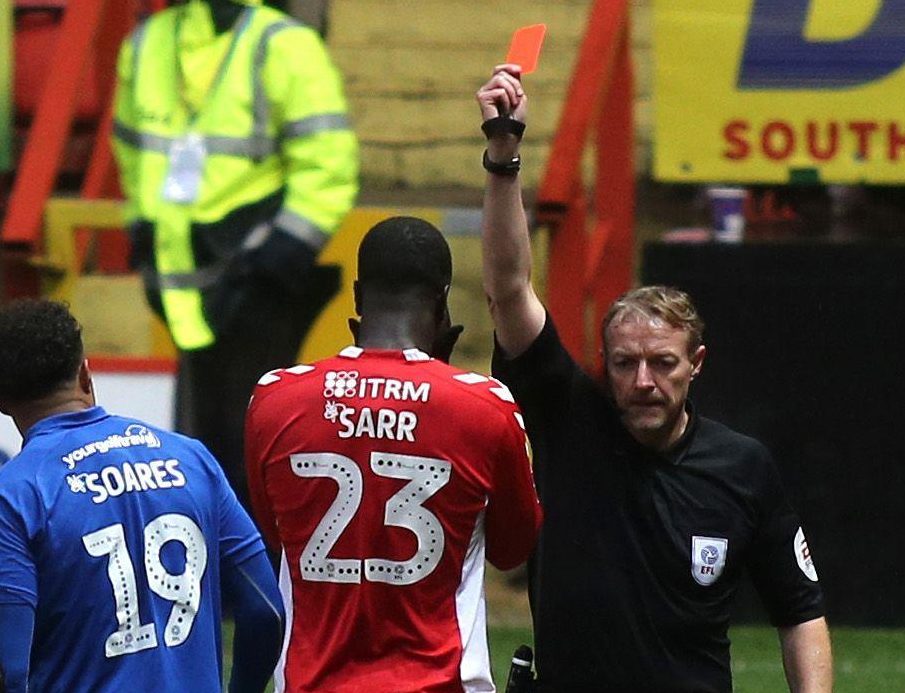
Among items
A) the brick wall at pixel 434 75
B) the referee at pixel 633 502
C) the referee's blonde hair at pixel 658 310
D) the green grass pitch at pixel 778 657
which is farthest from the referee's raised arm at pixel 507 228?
the brick wall at pixel 434 75

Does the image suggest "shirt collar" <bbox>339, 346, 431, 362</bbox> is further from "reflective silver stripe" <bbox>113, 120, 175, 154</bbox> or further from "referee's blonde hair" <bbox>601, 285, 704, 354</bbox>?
"reflective silver stripe" <bbox>113, 120, 175, 154</bbox>

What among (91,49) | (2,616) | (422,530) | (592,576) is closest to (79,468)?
(2,616)

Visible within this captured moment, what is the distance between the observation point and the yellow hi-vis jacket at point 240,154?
8.45 metres

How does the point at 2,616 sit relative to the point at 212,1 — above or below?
below

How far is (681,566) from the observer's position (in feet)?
14.3

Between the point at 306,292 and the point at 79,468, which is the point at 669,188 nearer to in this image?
the point at 306,292

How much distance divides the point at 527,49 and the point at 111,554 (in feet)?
4.33

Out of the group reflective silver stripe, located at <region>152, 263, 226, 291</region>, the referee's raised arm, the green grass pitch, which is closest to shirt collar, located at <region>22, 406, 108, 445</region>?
the referee's raised arm

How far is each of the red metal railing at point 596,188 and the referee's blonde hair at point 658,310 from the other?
4239mm

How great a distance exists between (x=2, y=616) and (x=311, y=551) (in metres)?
0.60

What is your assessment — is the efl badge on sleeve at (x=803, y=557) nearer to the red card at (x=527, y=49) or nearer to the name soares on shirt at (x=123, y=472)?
the red card at (x=527, y=49)

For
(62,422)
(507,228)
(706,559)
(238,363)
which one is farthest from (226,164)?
(62,422)

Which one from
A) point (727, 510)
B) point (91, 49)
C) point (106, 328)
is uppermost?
point (91, 49)

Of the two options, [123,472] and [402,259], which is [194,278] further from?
[123,472]
